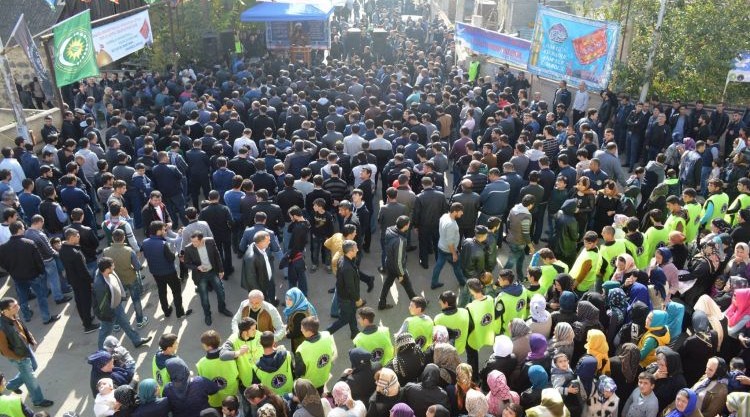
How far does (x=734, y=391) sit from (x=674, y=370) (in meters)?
0.56

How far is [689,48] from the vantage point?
14.1 metres

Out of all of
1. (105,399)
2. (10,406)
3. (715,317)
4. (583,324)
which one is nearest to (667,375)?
(583,324)

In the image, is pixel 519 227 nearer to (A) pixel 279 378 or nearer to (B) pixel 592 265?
(B) pixel 592 265

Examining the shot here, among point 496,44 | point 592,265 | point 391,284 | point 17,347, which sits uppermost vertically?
point 496,44

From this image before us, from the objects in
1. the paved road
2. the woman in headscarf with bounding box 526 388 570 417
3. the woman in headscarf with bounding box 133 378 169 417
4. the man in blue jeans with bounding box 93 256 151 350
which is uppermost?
the woman in headscarf with bounding box 526 388 570 417

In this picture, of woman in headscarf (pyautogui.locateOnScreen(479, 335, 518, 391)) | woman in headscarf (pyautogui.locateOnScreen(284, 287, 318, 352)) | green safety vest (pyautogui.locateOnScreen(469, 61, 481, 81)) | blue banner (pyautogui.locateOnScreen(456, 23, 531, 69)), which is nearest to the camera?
woman in headscarf (pyautogui.locateOnScreen(479, 335, 518, 391))

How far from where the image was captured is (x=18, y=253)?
25.0 ft

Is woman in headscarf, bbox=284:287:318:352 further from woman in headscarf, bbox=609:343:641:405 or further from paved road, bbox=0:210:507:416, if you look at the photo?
woman in headscarf, bbox=609:343:641:405

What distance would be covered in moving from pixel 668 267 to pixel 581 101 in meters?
8.39

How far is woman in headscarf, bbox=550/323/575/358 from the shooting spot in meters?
5.62

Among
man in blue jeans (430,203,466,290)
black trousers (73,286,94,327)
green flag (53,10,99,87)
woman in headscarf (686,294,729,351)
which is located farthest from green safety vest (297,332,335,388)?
green flag (53,10,99,87)

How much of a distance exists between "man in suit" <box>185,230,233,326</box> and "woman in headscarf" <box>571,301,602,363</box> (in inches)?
175

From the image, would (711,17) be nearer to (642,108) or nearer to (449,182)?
(642,108)

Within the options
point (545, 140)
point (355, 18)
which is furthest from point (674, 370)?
point (355, 18)
